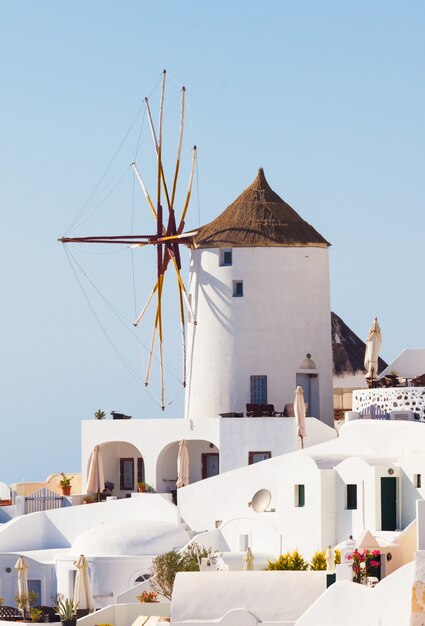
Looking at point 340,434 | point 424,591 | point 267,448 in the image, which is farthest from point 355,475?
point 424,591

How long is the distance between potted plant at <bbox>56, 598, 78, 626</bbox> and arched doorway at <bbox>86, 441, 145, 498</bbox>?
838cm

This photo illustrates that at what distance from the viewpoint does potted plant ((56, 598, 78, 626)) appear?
4075 centimetres

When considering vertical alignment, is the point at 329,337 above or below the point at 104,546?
above

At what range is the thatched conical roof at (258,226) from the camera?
4934 cm

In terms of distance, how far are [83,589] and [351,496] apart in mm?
5753

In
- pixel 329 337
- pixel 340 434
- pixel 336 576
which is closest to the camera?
pixel 336 576

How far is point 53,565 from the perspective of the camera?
4431 cm

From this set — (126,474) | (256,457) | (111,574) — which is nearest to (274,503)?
(256,457)

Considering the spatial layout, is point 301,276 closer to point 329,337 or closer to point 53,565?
point 329,337

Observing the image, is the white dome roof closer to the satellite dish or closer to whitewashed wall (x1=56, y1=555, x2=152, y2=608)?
whitewashed wall (x1=56, y1=555, x2=152, y2=608)

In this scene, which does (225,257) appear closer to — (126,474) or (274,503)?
(126,474)

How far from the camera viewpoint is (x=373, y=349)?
45500 millimetres

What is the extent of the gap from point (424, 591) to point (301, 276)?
23.5m

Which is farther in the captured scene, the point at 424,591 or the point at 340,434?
the point at 340,434
